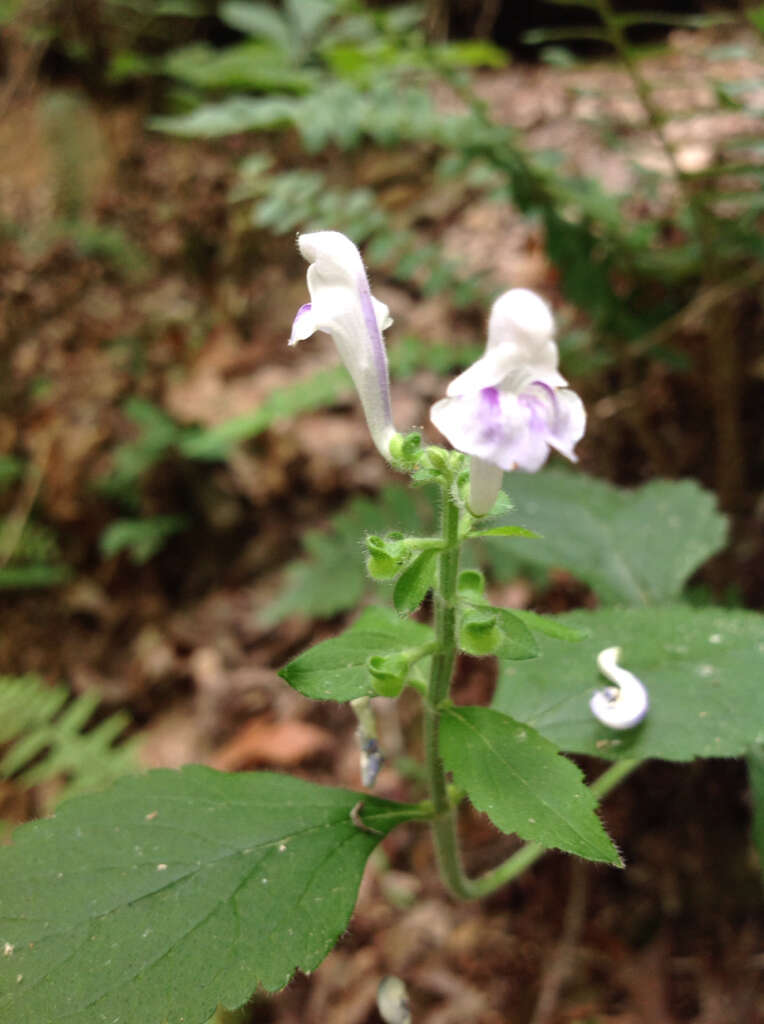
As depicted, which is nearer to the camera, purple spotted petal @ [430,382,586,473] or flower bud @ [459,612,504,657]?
purple spotted petal @ [430,382,586,473]

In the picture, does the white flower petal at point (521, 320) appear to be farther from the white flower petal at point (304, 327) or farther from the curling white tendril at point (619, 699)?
the curling white tendril at point (619, 699)

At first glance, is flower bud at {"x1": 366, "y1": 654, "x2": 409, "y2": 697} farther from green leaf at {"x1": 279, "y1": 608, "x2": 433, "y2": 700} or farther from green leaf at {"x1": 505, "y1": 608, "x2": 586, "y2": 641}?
green leaf at {"x1": 505, "y1": 608, "x2": 586, "y2": 641}

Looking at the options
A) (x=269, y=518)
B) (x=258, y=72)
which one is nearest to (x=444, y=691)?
(x=258, y=72)

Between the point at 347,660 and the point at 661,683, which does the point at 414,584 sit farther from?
the point at 661,683

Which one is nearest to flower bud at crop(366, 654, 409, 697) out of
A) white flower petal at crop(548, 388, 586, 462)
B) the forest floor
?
white flower petal at crop(548, 388, 586, 462)

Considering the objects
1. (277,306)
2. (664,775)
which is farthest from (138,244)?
(664,775)

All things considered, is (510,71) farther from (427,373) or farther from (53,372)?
(53,372)
